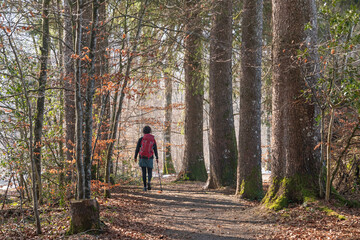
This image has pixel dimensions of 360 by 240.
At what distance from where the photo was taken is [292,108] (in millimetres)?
6555

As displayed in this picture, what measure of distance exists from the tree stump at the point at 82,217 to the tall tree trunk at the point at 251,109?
4882 millimetres

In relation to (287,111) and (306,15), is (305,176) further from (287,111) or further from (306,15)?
(306,15)

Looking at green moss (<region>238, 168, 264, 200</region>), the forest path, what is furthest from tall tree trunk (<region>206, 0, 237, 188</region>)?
green moss (<region>238, 168, 264, 200</region>)

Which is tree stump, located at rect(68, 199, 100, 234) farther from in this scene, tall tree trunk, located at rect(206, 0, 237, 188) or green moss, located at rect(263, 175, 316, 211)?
tall tree trunk, located at rect(206, 0, 237, 188)

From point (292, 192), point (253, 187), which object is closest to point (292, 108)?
point (292, 192)

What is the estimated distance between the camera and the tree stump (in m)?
5.64

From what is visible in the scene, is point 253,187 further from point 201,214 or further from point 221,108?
point 221,108

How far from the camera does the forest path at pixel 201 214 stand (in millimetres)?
6035

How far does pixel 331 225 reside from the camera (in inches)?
213

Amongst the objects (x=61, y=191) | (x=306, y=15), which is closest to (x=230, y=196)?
(x=61, y=191)

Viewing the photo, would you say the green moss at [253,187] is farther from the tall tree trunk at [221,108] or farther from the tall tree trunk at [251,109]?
the tall tree trunk at [221,108]

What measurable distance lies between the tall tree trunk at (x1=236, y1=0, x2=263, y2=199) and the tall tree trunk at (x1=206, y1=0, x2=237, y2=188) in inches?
63.2

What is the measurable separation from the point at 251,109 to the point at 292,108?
2829 millimetres

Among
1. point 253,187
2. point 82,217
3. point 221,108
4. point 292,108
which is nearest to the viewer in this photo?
point 82,217
